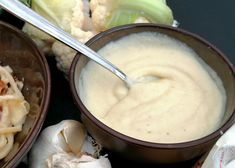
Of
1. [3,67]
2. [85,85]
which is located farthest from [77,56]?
[3,67]

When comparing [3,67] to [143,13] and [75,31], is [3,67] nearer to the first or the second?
[75,31]

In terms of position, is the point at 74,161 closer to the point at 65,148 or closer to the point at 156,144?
the point at 65,148

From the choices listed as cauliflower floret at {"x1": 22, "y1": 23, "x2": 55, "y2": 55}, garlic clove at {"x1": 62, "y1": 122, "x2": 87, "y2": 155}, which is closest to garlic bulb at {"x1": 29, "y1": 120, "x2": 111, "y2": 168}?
garlic clove at {"x1": 62, "y1": 122, "x2": 87, "y2": 155}

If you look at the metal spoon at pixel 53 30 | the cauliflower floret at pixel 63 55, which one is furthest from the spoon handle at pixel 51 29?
the cauliflower floret at pixel 63 55

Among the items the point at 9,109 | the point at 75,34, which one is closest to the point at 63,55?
the point at 75,34

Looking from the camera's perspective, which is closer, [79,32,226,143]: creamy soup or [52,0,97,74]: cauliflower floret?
[79,32,226,143]: creamy soup

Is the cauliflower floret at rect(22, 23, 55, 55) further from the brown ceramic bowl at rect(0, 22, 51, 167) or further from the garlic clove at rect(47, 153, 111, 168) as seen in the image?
the garlic clove at rect(47, 153, 111, 168)
